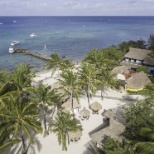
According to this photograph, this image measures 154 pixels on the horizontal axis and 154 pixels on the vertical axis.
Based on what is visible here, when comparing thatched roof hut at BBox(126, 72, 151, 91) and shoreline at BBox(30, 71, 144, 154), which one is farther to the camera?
thatched roof hut at BBox(126, 72, 151, 91)

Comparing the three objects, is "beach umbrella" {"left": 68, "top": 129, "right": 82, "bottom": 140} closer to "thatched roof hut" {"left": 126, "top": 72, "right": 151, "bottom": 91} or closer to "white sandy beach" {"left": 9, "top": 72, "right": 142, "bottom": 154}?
"white sandy beach" {"left": 9, "top": 72, "right": 142, "bottom": 154}


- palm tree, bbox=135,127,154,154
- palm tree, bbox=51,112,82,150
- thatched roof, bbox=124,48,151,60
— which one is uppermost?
palm tree, bbox=135,127,154,154

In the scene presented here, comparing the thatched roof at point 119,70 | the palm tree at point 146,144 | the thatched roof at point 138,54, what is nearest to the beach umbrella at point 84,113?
the palm tree at point 146,144

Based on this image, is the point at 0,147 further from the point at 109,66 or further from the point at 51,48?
the point at 51,48

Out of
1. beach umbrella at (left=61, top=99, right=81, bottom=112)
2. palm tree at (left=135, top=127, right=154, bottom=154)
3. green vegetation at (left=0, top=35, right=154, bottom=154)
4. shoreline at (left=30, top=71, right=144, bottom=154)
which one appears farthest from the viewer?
beach umbrella at (left=61, top=99, right=81, bottom=112)

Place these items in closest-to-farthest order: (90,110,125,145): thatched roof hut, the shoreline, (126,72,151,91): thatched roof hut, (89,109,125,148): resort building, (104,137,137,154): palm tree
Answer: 1. (104,137,137,154): palm tree
2. (89,109,125,148): resort building
3. (90,110,125,145): thatched roof hut
4. the shoreline
5. (126,72,151,91): thatched roof hut

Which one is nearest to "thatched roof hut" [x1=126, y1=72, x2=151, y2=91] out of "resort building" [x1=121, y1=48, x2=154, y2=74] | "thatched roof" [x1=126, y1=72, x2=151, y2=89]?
"thatched roof" [x1=126, y1=72, x2=151, y2=89]

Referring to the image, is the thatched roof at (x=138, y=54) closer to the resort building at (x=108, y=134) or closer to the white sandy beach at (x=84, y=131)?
the white sandy beach at (x=84, y=131)

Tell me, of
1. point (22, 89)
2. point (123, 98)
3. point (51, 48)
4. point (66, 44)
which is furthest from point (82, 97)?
point (66, 44)
